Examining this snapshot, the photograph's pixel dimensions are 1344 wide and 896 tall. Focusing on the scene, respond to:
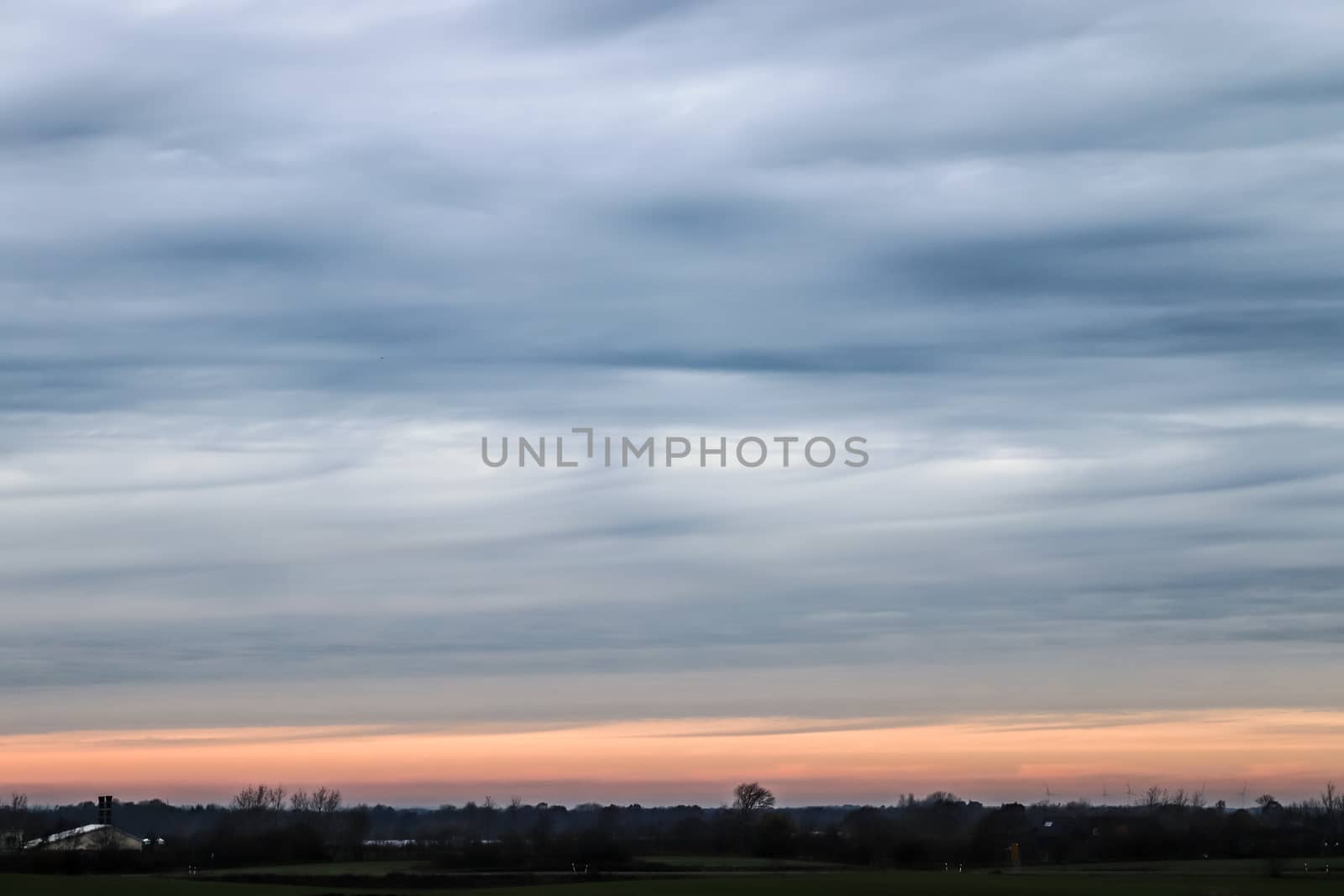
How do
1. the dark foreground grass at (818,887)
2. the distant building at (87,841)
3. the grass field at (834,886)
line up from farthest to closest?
the distant building at (87,841), the grass field at (834,886), the dark foreground grass at (818,887)

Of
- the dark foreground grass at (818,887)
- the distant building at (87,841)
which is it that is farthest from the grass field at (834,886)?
the distant building at (87,841)

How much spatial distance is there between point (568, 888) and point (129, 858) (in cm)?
6790

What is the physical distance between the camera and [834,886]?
359 feet

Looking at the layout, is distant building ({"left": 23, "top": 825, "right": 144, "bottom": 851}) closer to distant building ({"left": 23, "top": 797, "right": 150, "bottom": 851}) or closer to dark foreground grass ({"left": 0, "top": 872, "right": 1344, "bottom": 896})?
distant building ({"left": 23, "top": 797, "right": 150, "bottom": 851})

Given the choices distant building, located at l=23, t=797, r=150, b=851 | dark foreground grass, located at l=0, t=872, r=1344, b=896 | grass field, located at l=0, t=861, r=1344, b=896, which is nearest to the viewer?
dark foreground grass, located at l=0, t=872, r=1344, b=896

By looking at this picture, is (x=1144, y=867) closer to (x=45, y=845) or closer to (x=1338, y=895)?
(x=1338, y=895)

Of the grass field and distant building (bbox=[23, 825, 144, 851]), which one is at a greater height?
distant building (bbox=[23, 825, 144, 851])

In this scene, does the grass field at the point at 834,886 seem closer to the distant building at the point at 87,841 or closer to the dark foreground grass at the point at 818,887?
the dark foreground grass at the point at 818,887

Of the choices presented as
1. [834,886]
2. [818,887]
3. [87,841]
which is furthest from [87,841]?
[834,886]

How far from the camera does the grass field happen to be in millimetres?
104000

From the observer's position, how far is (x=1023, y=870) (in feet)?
474

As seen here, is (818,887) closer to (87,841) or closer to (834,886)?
(834,886)

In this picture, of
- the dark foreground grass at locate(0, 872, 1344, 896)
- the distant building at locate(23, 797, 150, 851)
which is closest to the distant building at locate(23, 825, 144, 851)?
the distant building at locate(23, 797, 150, 851)

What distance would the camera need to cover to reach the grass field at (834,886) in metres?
104
